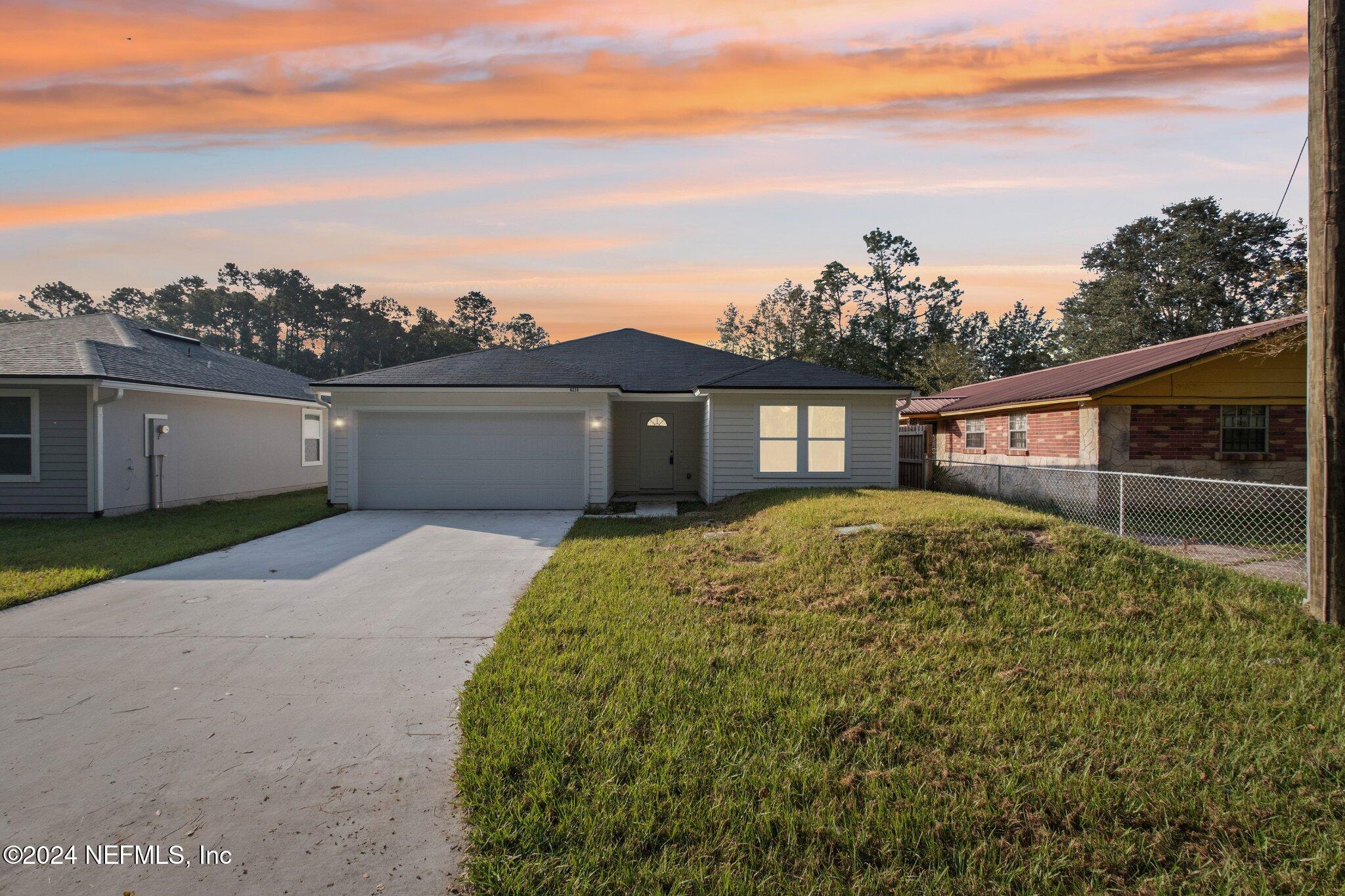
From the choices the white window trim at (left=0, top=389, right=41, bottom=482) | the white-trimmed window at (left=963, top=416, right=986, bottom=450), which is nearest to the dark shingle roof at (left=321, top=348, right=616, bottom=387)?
the white window trim at (left=0, top=389, right=41, bottom=482)

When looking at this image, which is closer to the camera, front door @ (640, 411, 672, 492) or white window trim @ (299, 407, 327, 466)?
front door @ (640, 411, 672, 492)

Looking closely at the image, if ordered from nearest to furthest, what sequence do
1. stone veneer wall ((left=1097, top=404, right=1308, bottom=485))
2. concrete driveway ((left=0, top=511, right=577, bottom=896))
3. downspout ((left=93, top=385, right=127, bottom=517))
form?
concrete driveway ((left=0, top=511, right=577, bottom=896))
downspout ((left=93, top=385, right=127, bottom=517))
stone veneer wall ((left=1097, top=404, right=1308, bottom=485))

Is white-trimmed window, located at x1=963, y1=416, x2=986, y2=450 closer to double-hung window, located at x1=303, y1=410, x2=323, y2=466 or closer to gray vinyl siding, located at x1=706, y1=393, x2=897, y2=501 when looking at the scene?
gray vinyl siding, located at x1=706, y1=393, x2=897, y2=501

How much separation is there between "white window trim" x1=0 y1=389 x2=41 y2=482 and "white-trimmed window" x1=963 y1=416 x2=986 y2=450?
20.8m

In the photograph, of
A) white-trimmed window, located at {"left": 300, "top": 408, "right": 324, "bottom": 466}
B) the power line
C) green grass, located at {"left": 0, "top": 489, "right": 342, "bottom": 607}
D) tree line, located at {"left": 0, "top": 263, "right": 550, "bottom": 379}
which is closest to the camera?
the power line

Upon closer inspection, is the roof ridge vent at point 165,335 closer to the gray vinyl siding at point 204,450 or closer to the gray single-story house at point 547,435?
the gray vinyl siding at point 204,450

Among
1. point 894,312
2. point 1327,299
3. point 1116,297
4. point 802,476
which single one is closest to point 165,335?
point 802,476

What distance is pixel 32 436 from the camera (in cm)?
1114

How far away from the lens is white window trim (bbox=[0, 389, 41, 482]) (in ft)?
36.3

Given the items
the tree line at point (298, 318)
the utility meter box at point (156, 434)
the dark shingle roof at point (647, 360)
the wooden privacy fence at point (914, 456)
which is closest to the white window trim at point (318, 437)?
the utility meter box at point (156, 434)

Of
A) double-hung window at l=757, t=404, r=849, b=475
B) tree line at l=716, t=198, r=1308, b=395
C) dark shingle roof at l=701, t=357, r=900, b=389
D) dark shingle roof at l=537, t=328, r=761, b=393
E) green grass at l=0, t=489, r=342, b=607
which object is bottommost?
green grass at l=0, t=489, r=342, b=607

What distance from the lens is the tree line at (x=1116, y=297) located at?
92.5ft

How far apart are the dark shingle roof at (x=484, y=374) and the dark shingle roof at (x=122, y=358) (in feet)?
8.58

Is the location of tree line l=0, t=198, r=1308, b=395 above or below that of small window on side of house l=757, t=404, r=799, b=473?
above
